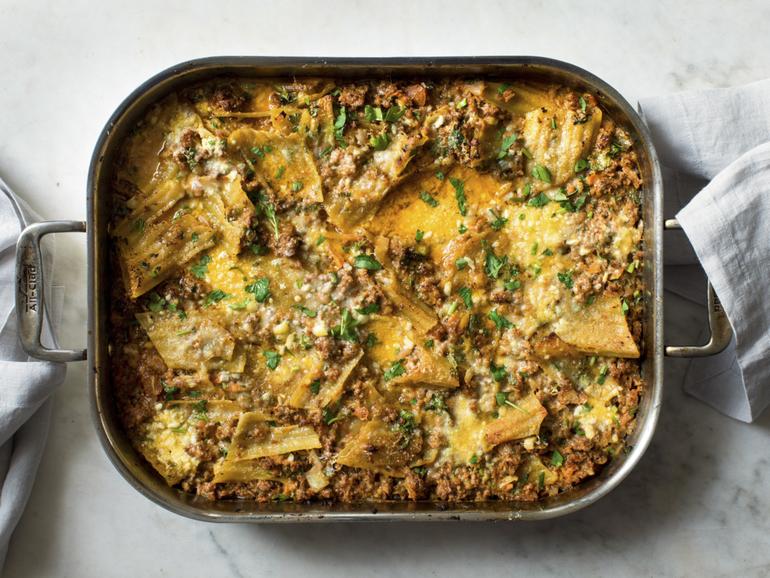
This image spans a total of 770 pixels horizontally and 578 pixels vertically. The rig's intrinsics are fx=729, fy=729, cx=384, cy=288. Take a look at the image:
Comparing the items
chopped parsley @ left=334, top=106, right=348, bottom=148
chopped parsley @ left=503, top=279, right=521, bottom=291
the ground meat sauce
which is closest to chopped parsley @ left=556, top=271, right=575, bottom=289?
the ground meat sauce

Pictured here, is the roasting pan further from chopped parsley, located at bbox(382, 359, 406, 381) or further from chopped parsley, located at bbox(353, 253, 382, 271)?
chopped parsley, located at bbox(353, 253, 382, 271)

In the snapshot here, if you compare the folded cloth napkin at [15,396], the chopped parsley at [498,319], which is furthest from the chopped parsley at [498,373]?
the folded cloth napkin at [15,396]

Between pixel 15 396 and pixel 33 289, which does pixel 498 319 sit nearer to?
pixel 33 289

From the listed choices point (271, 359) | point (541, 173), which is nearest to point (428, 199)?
point (541, 173)

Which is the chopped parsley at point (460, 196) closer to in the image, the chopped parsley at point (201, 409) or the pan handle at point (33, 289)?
the chopped parsley at point (201, 409)

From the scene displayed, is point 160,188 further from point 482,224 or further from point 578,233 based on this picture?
point 578,233

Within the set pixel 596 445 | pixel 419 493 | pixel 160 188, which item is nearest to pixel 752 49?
pixel 596 445
